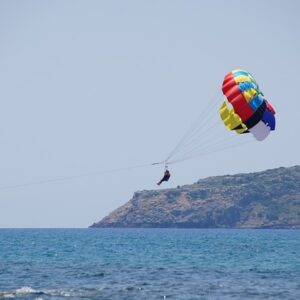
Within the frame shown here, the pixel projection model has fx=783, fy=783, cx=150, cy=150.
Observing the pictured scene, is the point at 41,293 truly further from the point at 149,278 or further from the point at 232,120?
the point at 232,120

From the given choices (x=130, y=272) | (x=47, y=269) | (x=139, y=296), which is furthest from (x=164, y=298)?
(x=47, y=269)

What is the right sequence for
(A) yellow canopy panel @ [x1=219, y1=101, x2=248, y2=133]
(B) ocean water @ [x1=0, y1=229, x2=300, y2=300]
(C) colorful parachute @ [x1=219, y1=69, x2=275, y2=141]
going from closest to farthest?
(C) colorful parachute @ [x1=219, y1=69, x2=275, y2=141], (A) yellow canopy panel @ [x1=219, y1=101, x2=248, y2=133], (B) ocean water @ [x1=0, y1=229, x2=300, y2=300]

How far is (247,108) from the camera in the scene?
143 ft

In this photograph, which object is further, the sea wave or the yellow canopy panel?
the sea wave

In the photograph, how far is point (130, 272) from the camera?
63.7 m

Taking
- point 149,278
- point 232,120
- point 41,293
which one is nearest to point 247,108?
point 232,120

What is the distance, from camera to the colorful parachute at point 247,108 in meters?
43.8

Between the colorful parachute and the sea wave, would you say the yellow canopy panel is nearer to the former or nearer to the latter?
the colorful parachute

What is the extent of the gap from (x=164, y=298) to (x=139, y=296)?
64.0 inches

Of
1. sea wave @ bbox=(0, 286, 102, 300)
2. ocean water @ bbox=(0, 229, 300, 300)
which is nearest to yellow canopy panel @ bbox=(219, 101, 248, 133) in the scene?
ocean water @ bbox=(0, 229, 300, 300)

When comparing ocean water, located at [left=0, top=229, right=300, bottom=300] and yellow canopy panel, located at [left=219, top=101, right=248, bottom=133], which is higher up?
yellow canopy panel, located at [left=219, top=101, right=248, bottom=133]

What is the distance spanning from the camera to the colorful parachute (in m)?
43.8

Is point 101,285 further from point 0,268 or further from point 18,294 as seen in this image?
point 0,268

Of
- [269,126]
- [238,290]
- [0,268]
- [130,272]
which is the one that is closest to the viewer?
[269,126]
